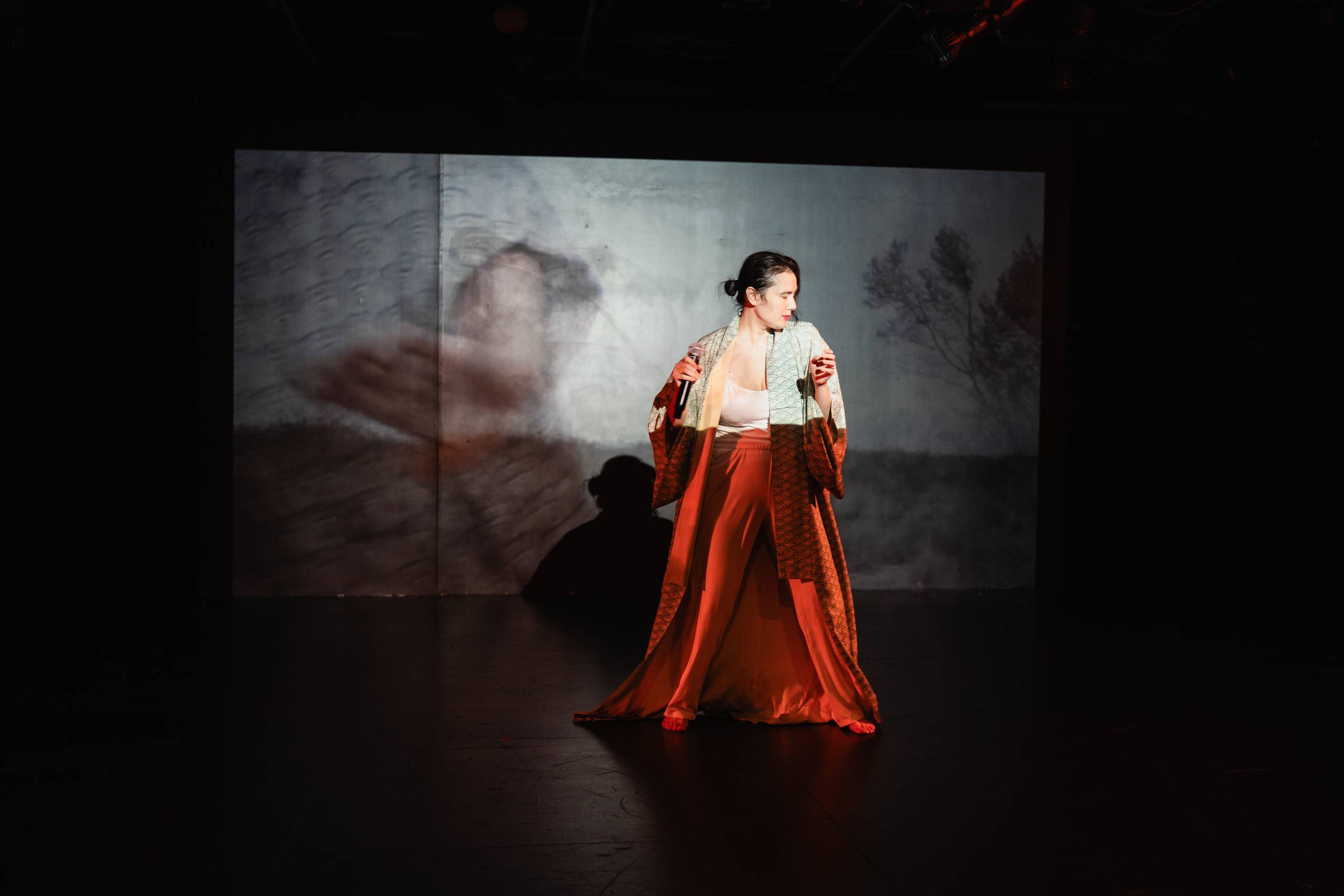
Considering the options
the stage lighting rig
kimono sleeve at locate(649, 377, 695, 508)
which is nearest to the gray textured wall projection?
the stage lighting rig

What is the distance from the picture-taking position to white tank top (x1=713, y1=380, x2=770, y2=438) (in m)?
3.37

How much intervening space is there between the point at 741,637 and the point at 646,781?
2.42 feet

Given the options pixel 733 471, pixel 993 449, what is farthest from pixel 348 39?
pixel 993 449

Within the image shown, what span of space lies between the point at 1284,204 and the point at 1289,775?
380 cm

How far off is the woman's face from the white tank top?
0.22m

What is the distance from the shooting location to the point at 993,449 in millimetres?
6023

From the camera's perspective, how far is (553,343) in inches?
225

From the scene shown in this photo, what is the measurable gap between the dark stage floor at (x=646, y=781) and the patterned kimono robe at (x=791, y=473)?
36cm

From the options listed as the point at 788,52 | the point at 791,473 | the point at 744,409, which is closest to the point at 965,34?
the point at 788,52

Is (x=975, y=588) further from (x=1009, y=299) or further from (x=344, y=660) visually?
(x=344, y=660)

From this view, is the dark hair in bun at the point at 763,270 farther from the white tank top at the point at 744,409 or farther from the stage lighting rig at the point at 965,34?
the stage lighting rig at the point at 965,34

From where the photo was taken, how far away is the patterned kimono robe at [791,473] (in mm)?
3303

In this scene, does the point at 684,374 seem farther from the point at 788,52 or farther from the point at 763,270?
the point at 788,52

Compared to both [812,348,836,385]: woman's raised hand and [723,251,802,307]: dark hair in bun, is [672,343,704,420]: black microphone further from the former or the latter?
[812,348,836,385]: woman's raised hand
